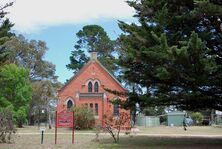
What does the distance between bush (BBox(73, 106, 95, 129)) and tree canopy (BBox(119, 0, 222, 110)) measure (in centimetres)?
2270

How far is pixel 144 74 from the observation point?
25672mm

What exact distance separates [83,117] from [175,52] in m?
31.2

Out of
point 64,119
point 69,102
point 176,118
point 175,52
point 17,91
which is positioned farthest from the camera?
point 176,118

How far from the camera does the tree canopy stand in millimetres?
21016

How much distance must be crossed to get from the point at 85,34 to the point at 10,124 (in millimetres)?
74298

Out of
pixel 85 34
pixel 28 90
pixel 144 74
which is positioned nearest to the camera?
pixel 144 74

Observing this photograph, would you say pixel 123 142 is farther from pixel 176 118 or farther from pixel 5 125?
pixel 176 118

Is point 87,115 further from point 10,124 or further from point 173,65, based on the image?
point 173,65

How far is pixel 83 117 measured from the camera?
50375 mm

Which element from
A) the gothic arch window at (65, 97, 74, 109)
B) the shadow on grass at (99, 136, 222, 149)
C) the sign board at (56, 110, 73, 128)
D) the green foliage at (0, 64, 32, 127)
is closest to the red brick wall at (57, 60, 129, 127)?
the gothic arch window at (65, 97, 74, 109)

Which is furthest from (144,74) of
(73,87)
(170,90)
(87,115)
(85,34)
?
(85,34)

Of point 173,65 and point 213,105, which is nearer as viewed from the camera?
point 173,65

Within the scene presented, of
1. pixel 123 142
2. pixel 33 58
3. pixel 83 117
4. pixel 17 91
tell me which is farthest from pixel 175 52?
pixel 33 58

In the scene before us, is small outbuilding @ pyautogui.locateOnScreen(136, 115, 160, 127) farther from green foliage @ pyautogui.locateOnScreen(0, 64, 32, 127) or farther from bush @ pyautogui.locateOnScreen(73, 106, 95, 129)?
bush @ pyautogui.locateOnScreen(73, 106, 95, 129)
